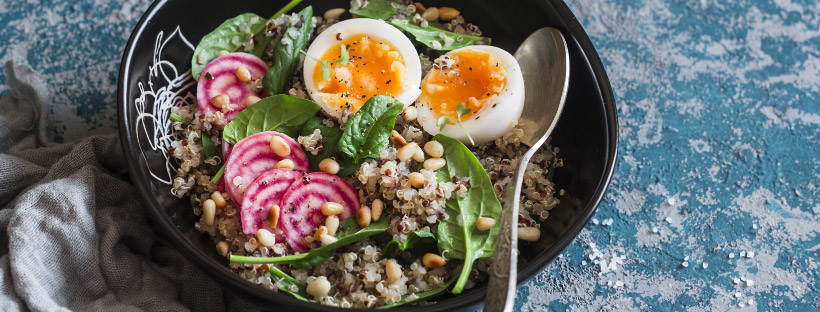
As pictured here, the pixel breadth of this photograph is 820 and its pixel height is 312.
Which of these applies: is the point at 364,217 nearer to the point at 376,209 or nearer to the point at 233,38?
the point at 376,209

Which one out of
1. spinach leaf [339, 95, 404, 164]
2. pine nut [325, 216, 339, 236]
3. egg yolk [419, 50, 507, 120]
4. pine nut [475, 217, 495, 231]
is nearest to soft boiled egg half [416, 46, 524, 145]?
egg yolk [419, 50, 507, 120]

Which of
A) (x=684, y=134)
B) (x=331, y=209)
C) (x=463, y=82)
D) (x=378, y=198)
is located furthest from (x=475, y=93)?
(x=684, y=134)

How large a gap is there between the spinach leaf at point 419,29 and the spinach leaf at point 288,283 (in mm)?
713

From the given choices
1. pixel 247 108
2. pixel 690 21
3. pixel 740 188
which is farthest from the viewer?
pixel 690 21

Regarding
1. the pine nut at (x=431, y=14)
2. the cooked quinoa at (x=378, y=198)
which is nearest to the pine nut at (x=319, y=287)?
the cooked quinoa at (x=378, y=198)

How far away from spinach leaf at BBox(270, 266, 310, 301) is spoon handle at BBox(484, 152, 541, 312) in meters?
0.40

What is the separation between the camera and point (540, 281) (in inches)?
74.4

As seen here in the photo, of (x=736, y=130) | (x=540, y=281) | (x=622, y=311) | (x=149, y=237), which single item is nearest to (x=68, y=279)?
(x=149, y=237)

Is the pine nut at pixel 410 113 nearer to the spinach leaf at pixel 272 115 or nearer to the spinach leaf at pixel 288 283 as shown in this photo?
the spinach leaf at pixel 272 115

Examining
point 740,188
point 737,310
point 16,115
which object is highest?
point 16,115

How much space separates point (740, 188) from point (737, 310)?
36cm

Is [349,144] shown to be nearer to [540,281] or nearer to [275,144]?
[275,144]

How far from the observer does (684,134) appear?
2.12m

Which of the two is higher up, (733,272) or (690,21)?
(690,21)
